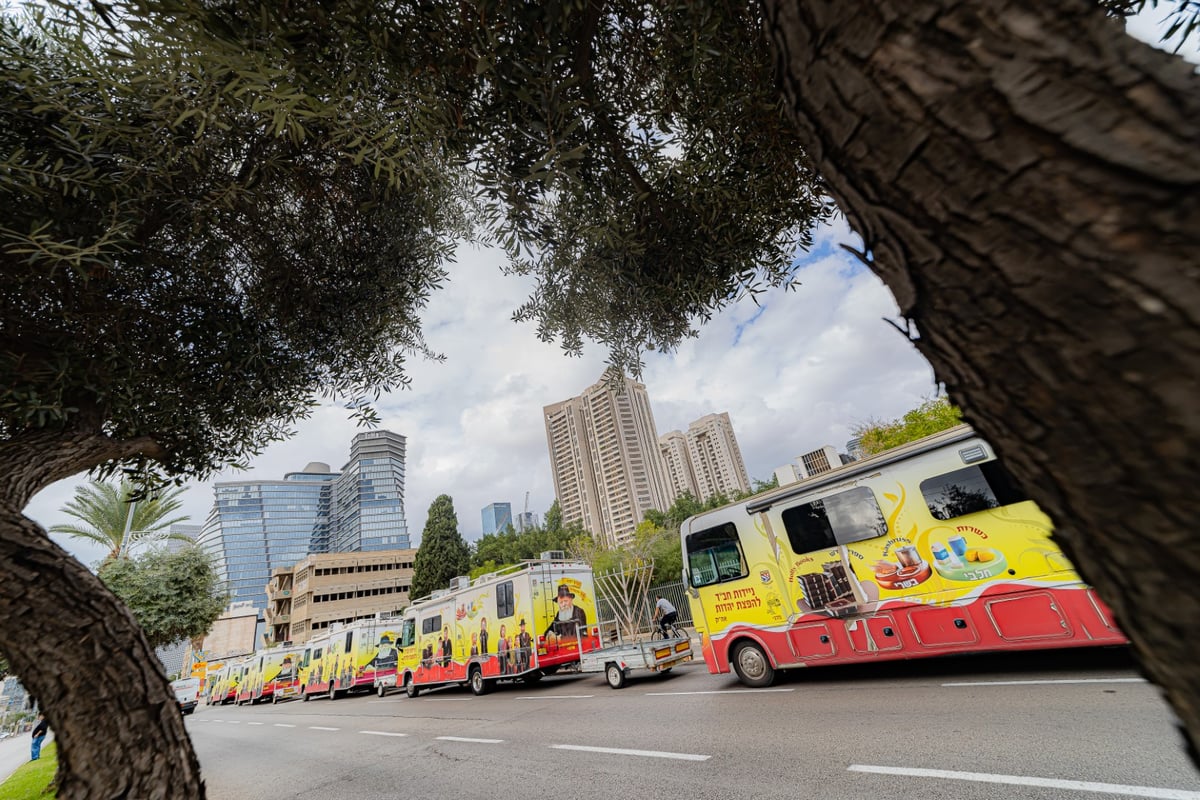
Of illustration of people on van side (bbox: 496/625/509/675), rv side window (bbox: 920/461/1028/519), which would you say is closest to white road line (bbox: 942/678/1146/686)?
rv side window (bbox: 920/461/1028/519)

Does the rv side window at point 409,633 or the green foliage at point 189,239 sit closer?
the green foliage at point 189,239

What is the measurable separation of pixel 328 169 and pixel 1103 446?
4.46m

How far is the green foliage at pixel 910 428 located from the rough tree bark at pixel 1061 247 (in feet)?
86.1

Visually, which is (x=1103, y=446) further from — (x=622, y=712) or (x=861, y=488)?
(x=622, y=712)

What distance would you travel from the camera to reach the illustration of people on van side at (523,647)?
1475 cm

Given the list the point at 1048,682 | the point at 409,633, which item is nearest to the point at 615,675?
the point at 1048,682

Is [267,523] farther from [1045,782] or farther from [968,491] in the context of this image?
[1045,782]

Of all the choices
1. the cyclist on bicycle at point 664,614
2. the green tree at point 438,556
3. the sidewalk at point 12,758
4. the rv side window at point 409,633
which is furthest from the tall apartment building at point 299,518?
Answer: the cyclist on bicycle at point 664,614

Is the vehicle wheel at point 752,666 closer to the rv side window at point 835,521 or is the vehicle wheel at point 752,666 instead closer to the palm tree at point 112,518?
the rv side window at point 835,521

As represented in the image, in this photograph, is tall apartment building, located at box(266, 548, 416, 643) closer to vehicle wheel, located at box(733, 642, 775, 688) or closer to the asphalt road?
the asphalt road

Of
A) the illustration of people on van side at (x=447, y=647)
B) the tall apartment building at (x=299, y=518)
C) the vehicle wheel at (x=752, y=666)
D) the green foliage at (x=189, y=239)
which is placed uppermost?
the tall apartment building at (x=299, y=518)

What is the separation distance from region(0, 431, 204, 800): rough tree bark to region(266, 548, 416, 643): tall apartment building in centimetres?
6939

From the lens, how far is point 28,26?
323 cm

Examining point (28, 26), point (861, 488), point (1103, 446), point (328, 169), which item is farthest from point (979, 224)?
point (861, 488)
